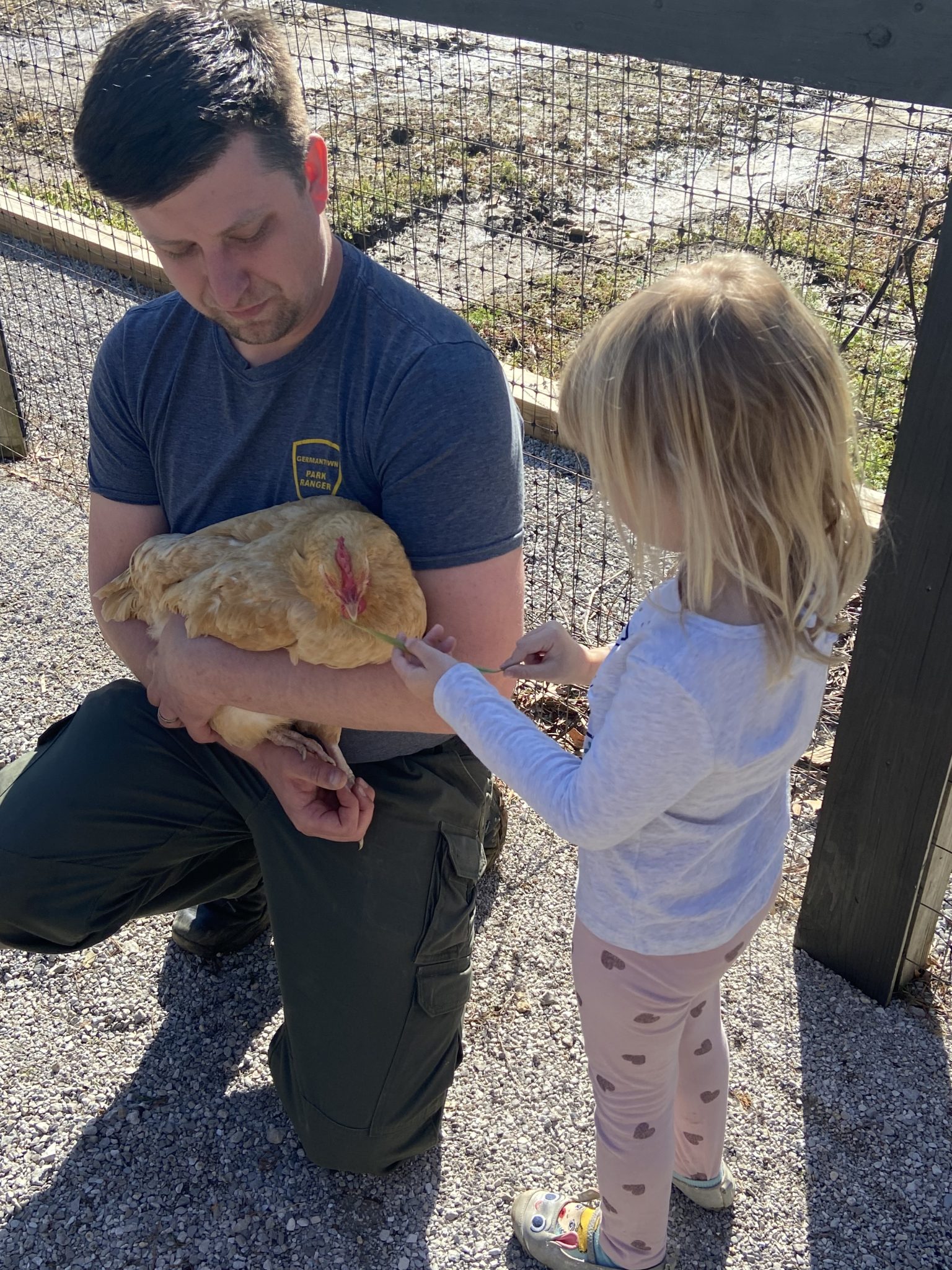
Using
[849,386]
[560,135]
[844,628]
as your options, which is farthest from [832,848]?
[560,135]

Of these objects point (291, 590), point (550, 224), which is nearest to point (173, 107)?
point (291, 590)

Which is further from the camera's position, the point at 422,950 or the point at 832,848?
the point at 832,848

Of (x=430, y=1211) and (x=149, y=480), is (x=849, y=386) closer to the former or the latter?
(x=149, y=480)

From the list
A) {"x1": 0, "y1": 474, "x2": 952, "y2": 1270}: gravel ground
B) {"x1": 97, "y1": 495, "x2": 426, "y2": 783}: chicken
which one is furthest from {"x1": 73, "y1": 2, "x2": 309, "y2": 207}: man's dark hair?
{"x1": 0, "y1": 474, "x2": 952, "y2": 1270}: gravel ground

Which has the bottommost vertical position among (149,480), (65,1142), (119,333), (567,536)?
(65,1142)

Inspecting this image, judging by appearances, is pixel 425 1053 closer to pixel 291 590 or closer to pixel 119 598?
pixel 291 590

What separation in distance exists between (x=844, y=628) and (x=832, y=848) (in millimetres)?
969

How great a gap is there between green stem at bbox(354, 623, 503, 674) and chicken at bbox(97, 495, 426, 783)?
1 centimetres

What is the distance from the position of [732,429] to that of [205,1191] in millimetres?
1978

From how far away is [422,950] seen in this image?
229cm

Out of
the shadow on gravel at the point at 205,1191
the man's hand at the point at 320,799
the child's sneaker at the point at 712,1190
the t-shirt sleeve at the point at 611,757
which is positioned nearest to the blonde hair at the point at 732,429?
the t-shirt sleeve at the point at 611,757

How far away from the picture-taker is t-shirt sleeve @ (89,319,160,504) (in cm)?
236

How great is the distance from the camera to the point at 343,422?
7.07 ft

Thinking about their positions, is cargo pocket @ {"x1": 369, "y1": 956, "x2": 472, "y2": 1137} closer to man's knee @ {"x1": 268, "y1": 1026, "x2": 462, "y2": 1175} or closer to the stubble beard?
man's knee @ {"x1": 268, "y1": 1026, "x2": 462, "y2": 1175}
